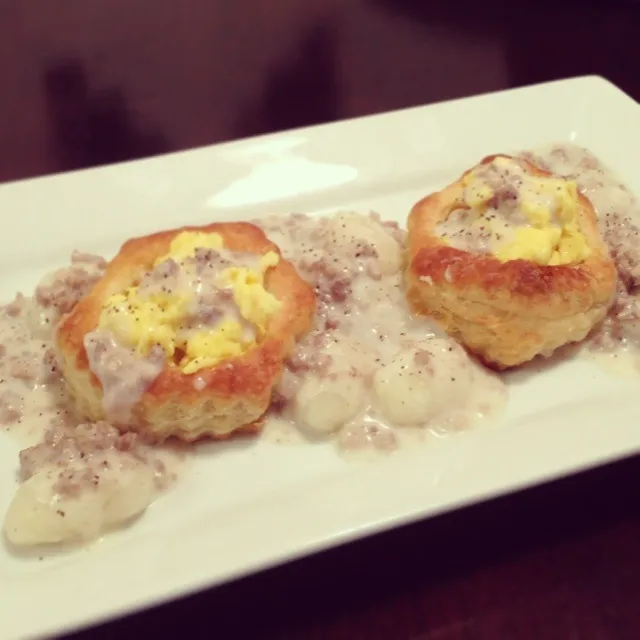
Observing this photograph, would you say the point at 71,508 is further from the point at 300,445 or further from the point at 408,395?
the point at 408,395

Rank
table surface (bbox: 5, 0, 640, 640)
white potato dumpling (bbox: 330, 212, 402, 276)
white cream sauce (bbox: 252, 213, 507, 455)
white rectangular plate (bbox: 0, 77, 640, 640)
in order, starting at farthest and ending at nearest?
white potato dumpling (bbox: 330, 212, 402, 276) → white cream sauce (bbox: 252, 213, 507, 455) → table surface (bbox: 5, 0, 640, 640) → white rectangular plate (bbox: 0, 77, 640, 640)

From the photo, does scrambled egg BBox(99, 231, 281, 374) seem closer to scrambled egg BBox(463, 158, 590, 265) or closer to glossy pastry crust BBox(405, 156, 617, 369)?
glossy pastry crust BBox(405, 156, 617, 369)

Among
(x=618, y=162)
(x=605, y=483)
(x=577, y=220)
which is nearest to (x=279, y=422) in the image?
(x=605, y=483)

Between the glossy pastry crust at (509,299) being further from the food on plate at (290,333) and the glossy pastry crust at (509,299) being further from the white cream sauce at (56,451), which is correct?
the white cream sauce at (56,451)

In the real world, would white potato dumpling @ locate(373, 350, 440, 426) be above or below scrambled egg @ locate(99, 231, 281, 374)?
below

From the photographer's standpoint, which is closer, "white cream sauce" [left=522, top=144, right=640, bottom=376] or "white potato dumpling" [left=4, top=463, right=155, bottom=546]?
"white potato dumpling" [left=4, top=463, right=155, bottom=546]

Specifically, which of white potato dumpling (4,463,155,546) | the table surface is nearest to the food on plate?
white potato dumpling (4,463,155,546)

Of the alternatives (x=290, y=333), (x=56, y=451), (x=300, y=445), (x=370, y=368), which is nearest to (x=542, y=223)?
(x=370, y=368)
